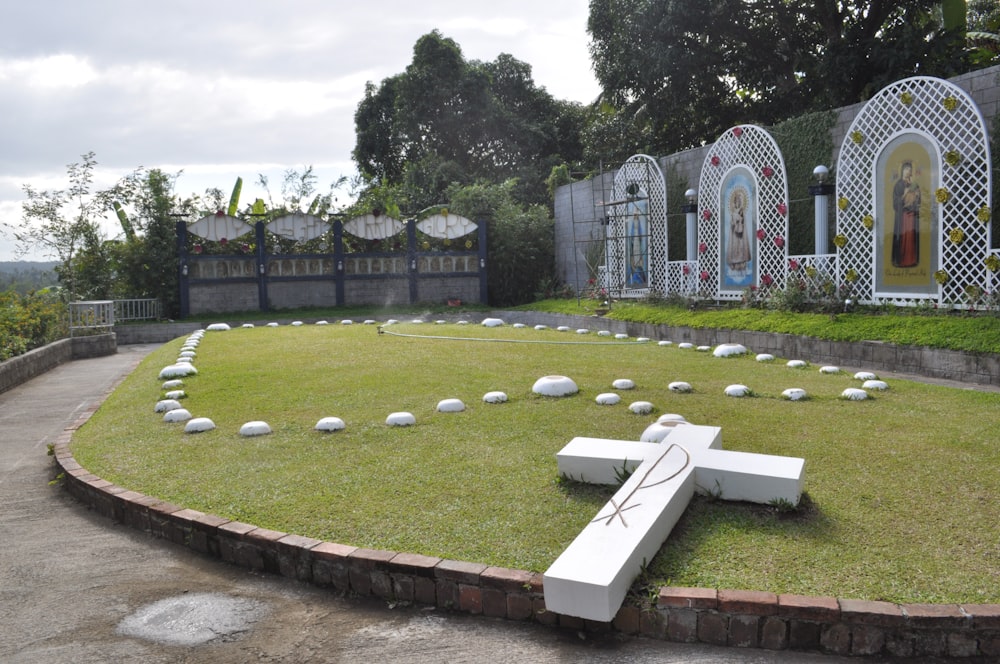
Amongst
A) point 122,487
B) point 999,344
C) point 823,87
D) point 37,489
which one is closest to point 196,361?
point 37,489

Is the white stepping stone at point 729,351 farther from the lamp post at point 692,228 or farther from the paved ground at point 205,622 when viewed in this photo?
the paved ground at point 205,622

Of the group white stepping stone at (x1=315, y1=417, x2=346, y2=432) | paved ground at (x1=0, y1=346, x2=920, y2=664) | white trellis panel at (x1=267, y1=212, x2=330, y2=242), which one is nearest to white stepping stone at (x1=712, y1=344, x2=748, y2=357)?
white stepping stone at (x1=315, y1=417, x2=346, y2=432)

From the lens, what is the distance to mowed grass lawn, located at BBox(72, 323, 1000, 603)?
2.90 metres

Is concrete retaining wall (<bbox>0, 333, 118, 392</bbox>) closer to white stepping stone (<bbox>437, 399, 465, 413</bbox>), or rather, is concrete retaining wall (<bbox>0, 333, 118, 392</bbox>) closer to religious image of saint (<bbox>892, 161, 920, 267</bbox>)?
white stepping stone (<bbox>437, 399, 465, 413</bbox>)

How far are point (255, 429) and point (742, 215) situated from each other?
919 centimetres

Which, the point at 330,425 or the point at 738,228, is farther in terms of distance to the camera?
the point at 738,228

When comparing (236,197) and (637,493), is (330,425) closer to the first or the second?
(637,493)

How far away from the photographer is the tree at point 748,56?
49.2 ft

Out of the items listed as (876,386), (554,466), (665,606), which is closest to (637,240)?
(876,386)

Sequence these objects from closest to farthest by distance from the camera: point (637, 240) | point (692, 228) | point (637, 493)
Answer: point (637, 493), point (692, 228), point (637, 240)

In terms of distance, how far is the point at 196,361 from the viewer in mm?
9141

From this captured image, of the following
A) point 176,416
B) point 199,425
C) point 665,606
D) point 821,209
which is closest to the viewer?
point 665,606

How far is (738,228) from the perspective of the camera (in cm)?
1220

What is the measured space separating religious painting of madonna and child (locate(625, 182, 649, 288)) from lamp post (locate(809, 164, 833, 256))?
172 inches
